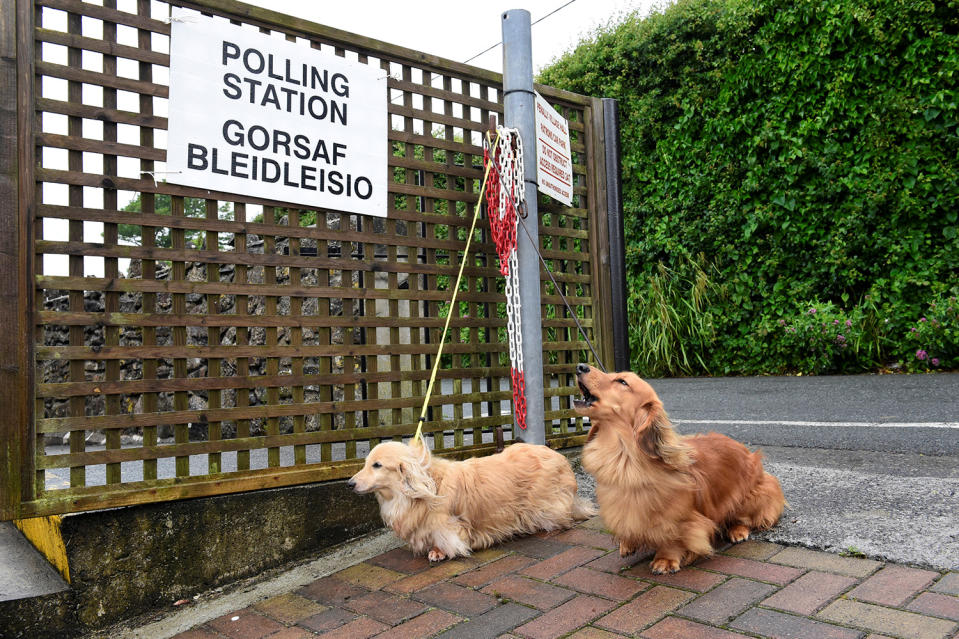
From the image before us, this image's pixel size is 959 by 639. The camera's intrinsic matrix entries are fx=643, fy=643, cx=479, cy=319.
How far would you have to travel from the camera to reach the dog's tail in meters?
3.15

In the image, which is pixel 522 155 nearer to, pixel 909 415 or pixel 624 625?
pixel 624 625

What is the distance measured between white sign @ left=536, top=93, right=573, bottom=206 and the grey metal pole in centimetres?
13

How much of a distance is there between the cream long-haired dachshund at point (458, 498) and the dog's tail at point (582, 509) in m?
0.01

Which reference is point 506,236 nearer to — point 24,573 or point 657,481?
point 657,481

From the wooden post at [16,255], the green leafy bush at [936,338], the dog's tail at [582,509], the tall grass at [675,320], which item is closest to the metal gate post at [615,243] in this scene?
the dog's tail at [582,509]

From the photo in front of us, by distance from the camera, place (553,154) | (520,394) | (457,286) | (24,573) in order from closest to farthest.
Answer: (24,573) → (457,286) → (520,394) → (553,154)

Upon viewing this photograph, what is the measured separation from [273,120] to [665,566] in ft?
8.33

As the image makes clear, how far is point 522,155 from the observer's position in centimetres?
358

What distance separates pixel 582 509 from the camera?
316 cm

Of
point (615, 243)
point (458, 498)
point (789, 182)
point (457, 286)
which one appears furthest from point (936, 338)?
point (458, 498)

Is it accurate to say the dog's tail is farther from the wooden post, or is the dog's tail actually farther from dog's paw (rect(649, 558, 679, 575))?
the wooden post

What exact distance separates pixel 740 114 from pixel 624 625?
24.8 feet

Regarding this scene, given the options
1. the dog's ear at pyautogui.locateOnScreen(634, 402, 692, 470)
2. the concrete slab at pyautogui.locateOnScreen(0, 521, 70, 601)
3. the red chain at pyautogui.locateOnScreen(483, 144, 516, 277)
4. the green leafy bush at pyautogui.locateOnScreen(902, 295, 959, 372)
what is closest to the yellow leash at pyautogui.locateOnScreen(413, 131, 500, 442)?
the red chain at pyautogui.locateOnScreen(483, 144, 516, 277)

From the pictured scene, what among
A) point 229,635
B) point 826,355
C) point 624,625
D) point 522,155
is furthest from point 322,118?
point 826,355
